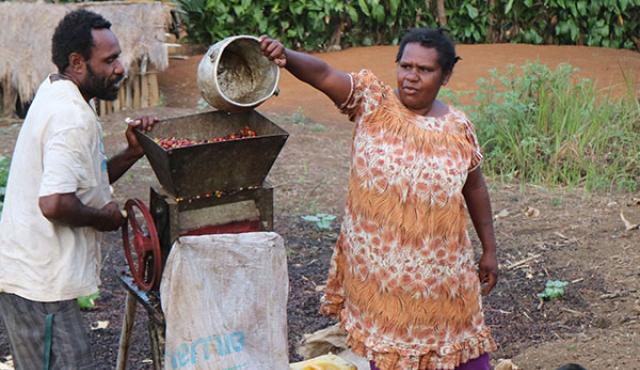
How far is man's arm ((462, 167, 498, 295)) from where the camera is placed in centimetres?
380

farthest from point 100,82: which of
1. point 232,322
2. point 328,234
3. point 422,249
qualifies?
point 328,234

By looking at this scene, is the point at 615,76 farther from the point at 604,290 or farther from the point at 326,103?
the point at 604,290

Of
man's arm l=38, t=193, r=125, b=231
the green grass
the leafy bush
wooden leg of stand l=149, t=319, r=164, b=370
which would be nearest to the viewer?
man's arm l=38, t=193, r=125, b=231

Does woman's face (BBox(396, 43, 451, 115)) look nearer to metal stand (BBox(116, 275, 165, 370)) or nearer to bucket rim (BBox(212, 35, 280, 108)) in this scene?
bucket rim (BBox(212, 35, 280, 108))

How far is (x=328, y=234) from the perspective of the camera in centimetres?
638

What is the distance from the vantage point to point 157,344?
12.0 feet

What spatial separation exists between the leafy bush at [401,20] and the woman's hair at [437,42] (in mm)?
9143

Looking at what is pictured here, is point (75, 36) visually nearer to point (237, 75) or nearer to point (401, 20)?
point (237, 75)

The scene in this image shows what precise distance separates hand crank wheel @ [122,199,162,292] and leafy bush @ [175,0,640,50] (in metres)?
9.33

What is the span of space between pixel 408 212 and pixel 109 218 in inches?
41.9

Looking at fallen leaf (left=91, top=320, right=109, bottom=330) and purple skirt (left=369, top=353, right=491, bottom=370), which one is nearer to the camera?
purple skirt (left=369, top=353, right=491, bottom=370)

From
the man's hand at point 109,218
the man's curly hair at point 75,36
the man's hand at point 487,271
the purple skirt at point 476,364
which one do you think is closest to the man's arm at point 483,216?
the man's hand at point 487,271

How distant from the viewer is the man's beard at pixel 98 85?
3242mm

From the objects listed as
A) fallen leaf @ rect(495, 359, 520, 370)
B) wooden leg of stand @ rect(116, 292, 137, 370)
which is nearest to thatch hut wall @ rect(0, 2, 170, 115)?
wooden leg of stand @ rect(116, 292, 137, 370)
